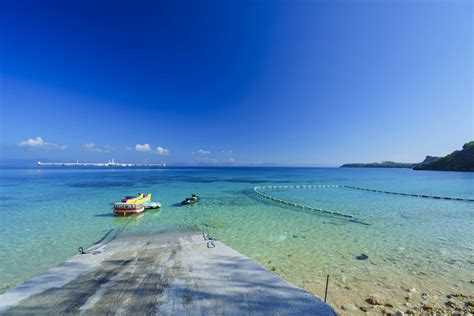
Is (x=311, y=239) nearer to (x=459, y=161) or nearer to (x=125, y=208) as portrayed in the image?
(x=125, y=208)

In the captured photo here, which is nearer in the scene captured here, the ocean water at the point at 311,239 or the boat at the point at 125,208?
the ocean water at the point at 311,239

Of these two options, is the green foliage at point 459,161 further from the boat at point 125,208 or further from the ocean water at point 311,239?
the boat at point 125,208

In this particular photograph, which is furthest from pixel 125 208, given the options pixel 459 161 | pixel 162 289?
pixel 459 161

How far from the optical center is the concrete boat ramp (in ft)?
14.7

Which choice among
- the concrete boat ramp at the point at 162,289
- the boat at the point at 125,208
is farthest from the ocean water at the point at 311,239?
the concrete boat ramp at the point at 162,289

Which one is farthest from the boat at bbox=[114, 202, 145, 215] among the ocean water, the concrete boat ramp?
the concrete boat ramp

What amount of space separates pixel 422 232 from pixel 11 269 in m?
21.1

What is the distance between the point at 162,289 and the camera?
5328 millimetres

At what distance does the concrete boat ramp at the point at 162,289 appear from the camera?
448 centimetres

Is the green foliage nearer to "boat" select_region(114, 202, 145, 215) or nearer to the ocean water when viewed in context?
the ocean water

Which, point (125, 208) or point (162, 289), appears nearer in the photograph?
point (162, 289)

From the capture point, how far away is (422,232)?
1275 centimetres

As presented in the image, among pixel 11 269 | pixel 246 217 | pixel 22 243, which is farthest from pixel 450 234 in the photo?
pixel 22 243

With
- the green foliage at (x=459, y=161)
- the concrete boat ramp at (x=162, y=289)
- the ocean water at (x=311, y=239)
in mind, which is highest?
the green foliage at (x=459, y=161)
